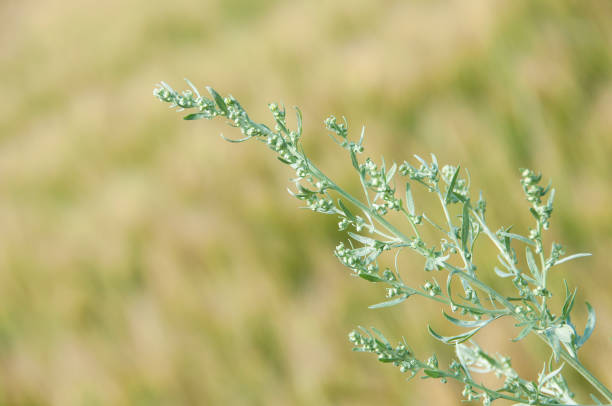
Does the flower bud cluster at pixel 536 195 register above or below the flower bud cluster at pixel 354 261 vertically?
below

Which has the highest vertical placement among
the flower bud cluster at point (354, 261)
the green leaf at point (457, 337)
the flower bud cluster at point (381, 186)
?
the flower bud cluster at point (381, 186)

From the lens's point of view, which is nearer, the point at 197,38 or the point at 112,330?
the point at 112,330

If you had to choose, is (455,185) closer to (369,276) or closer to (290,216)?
(369,276)

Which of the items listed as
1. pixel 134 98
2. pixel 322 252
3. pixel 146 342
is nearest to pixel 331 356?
pixel 322 252

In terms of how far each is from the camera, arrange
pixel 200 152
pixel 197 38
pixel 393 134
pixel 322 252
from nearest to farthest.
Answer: pixel 322 252 → pixel 393 134 → pixel 200 152 → pixel 197 38

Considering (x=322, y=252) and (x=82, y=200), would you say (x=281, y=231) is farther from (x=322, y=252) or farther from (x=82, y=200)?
(x=82, y=200)

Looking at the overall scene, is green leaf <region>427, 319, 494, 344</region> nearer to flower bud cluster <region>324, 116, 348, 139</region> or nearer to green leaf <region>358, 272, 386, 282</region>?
green leaf <region>358, 272, 386, 282</region>

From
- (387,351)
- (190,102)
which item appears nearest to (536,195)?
(387,351)

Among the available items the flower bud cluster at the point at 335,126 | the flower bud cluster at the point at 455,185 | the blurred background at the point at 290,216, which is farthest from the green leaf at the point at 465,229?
the blurred background at the point at 290,216

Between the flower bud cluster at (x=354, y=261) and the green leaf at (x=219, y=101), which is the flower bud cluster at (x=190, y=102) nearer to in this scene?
the green leaf at (x=219, y=101)
